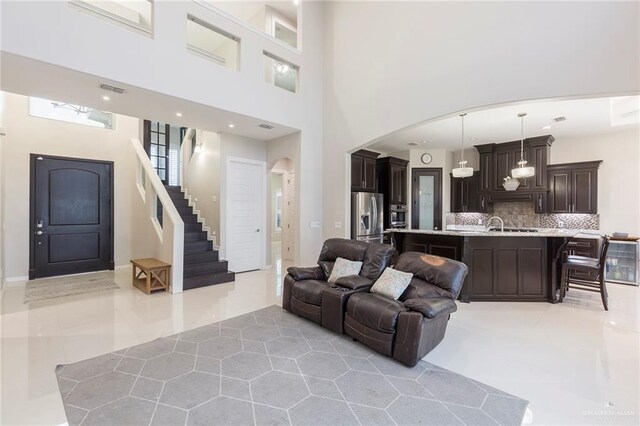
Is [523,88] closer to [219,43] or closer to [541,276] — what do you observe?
[541,276]

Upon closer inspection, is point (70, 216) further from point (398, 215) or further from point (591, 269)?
point (591, 269)

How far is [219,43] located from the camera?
22.5 ft

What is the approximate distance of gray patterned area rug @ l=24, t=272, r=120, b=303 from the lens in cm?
455

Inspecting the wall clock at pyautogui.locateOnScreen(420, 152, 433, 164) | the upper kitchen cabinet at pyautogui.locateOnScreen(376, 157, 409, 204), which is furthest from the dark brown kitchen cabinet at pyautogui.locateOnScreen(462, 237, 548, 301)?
the wall clock at pyautogui.locateOnScreen(420, 152, 433, 164)

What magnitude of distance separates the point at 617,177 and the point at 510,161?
1934 mm

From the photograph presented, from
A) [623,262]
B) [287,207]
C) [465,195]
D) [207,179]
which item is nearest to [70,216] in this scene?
[207,179]

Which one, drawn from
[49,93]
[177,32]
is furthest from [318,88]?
[49,93]

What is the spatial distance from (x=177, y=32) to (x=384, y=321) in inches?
182

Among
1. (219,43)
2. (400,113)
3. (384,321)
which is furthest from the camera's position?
(219,43)

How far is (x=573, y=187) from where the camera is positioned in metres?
6.30

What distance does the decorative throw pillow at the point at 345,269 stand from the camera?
12.2 ft

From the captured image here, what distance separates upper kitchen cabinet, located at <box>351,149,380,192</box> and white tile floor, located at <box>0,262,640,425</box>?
298 centimetres

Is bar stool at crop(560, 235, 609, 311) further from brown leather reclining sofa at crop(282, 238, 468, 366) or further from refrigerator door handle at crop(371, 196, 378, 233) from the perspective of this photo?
refrigerator door handle at crop(371, 196, 378, 233)

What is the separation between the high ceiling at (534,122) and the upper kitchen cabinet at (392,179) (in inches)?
24.0
